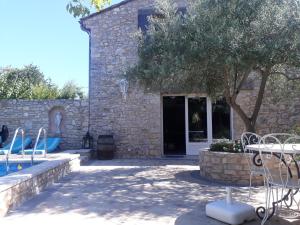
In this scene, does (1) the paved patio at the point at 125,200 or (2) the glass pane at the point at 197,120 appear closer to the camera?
(1) the paved patio at the point at 125,200

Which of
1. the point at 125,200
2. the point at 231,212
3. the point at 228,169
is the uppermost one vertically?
the point at 228,169

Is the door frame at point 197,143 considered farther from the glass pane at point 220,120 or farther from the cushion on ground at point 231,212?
the cushion on ground at point 231,212

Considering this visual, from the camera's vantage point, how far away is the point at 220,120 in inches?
513

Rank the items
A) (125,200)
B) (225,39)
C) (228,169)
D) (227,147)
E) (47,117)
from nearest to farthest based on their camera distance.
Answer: (125,200), (225,39), (228,169), (227,147), (47,117)

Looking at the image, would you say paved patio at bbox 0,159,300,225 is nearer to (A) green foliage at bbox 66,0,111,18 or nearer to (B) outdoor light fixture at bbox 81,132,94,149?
(A) green foliage at bbox 66,0,111,18

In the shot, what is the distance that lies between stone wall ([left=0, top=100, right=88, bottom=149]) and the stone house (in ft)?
1.92

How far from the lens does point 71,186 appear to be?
7.46m

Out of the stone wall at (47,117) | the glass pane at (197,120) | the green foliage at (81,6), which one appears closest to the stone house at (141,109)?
the glass pane at (197,120)

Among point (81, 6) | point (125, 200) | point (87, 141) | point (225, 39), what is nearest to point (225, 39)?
point (225, 39)

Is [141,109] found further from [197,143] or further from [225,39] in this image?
[225,39]

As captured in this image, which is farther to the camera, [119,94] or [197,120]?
[119,94]

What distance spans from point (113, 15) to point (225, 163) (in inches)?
312

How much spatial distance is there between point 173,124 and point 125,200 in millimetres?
7347

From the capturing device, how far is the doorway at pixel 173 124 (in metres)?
13.2
